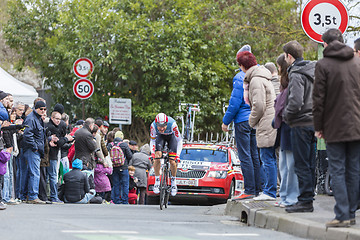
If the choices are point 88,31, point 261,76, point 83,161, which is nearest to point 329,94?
point 261,76

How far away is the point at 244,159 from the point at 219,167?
6.44m

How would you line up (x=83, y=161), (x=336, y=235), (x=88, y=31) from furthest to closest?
(x=88, y=31)
(x=83, y=161)
(x=336, y=235)

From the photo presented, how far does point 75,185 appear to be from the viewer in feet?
56.9

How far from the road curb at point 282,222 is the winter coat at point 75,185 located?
6.09 m

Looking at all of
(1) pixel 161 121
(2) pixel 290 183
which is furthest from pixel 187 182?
(2) pixel 290 183

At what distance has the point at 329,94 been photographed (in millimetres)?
8477

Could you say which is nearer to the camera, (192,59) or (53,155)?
(53,155)

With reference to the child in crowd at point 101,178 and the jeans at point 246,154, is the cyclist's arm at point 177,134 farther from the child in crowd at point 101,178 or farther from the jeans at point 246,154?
the child in crowd at point 101,178

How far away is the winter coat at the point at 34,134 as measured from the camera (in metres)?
15.2

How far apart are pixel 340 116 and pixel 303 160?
5.03 ft

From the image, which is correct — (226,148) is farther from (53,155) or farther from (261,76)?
(261,76)

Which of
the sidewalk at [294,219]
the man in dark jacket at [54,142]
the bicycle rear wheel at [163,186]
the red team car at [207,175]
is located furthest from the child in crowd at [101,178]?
the sidewalk at [294,219]

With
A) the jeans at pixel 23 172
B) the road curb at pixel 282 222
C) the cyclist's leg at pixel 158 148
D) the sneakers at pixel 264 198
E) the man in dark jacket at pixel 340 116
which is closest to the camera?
the road curb at pixel 282 222

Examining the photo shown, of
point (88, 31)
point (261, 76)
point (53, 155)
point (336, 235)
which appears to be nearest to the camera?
point (336, 235)
